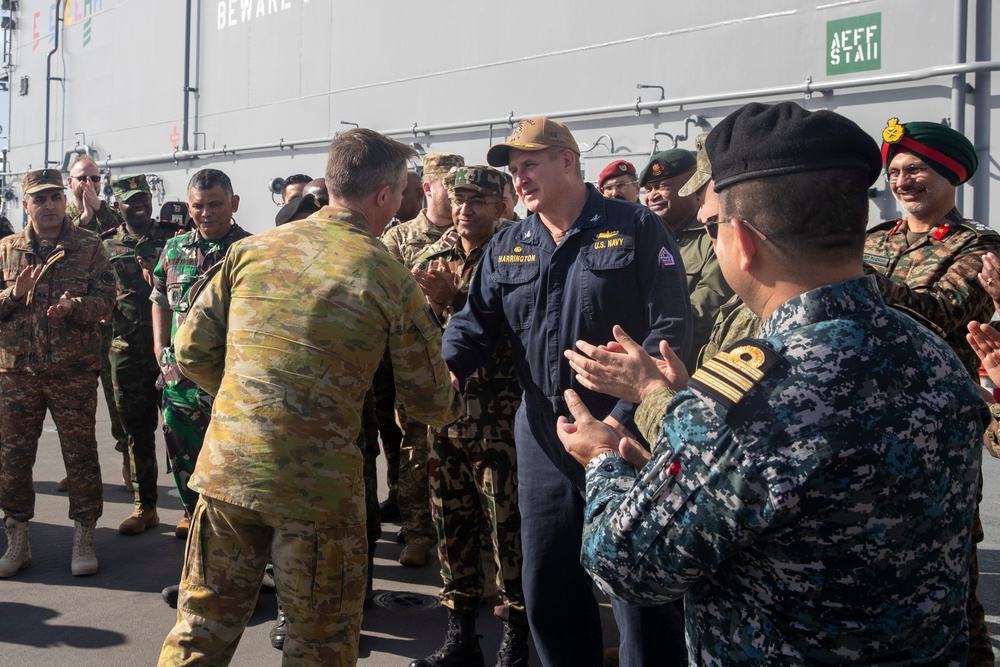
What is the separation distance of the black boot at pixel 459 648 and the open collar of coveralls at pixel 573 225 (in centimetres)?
139

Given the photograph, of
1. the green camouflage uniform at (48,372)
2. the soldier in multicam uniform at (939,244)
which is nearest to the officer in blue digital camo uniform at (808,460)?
the soldier in multicam uniform at (939,244)

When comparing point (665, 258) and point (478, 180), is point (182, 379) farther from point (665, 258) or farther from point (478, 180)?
point (665, 258)

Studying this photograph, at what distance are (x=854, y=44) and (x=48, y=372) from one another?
4718 mm

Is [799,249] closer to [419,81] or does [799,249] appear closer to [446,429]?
[446,429]

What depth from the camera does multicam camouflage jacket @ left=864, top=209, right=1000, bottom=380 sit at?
8.88 feet

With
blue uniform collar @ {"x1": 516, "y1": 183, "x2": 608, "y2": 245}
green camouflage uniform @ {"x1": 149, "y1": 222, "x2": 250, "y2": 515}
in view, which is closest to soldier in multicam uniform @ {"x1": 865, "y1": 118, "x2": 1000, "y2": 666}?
blue uniform collar @ {"x1": 516, "y1": 183, "x2": 608, "y2": 245}

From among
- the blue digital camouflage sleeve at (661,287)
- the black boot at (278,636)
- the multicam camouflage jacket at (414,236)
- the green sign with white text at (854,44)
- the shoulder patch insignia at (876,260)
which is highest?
the green sign with white text at (854,44)

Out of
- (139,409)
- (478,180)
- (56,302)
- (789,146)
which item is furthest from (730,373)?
(139,409)

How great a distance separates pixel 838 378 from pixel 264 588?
3507 mm

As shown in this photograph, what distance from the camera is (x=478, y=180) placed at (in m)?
3.69

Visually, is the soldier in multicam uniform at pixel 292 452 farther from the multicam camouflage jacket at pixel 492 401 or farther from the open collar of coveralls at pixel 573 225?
the multicam camouflage jacket at pixel 492 401

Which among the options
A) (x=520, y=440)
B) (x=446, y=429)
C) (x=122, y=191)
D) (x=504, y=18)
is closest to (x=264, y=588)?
(x=446, y=429)

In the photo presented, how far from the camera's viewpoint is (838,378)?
1.18 metres

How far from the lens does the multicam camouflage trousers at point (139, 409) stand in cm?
499
